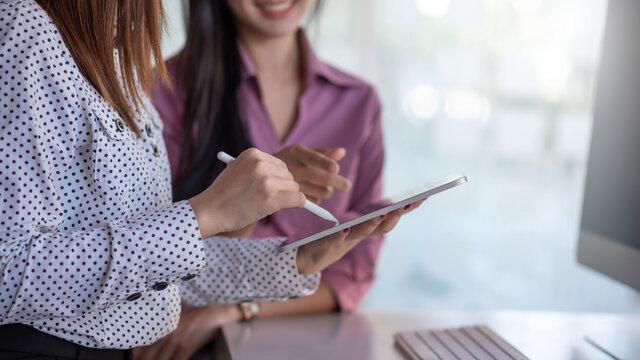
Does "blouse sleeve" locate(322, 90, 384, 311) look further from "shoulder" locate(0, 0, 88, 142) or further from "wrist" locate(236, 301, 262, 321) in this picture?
"shoulder" locate(0, 0, 88, 142)

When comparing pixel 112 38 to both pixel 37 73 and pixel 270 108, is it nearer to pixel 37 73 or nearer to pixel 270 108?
pixel 37 73

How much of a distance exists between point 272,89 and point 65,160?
884 mm

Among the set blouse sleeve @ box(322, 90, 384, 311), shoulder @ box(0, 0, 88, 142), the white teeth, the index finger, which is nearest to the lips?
the white teeth

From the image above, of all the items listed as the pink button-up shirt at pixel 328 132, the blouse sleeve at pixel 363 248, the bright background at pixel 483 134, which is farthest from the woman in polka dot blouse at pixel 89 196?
the bright background at pixel 483 134

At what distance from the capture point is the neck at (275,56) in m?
1.60

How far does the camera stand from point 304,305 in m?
1.25

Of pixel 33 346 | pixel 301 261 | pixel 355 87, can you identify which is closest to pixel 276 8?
pixel 355 87

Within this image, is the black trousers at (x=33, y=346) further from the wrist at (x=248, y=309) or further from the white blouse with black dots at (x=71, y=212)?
the wrist at (x=248, y=309)

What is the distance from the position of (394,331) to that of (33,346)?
0.57 m

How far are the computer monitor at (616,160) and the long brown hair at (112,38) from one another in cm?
77

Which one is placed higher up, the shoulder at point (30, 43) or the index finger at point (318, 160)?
the shoulder at point (30, 43)

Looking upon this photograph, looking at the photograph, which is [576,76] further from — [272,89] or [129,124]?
[129,124]

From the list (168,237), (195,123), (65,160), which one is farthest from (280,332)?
(195,123)

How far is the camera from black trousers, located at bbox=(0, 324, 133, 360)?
81cm
